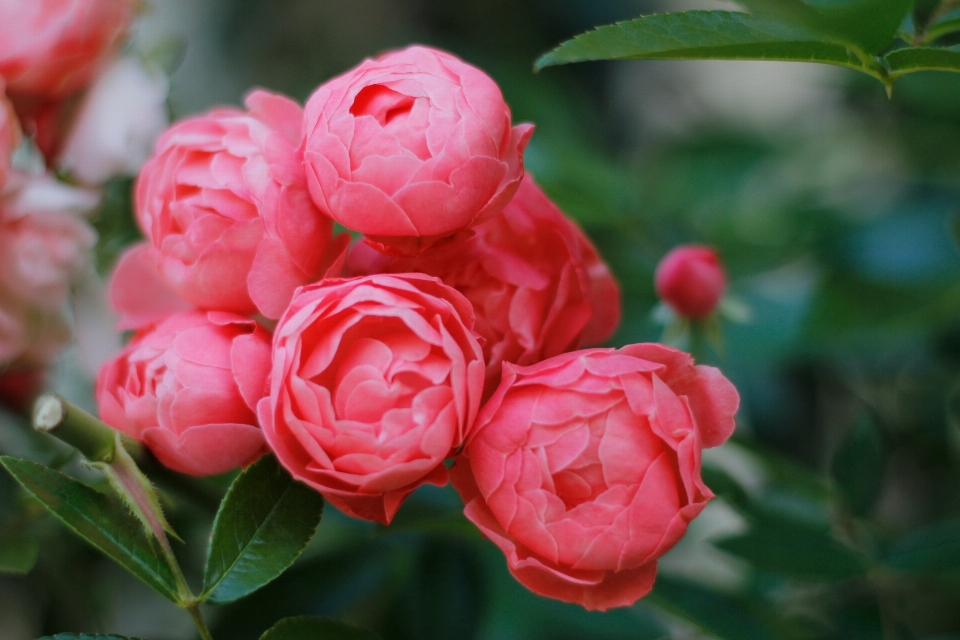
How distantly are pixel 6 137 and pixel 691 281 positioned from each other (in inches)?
15.6

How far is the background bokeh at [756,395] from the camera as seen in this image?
51cm

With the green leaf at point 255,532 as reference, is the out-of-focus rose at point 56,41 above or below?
above

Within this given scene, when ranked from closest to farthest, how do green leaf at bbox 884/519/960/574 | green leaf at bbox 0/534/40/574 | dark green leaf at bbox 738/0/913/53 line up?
dark green leaf at bbox 738/0/913/53 → green leaf at bbox 0/534/40/574 → green leaf at bbox 884/519/960/574

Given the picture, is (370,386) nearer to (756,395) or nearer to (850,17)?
(850,17)

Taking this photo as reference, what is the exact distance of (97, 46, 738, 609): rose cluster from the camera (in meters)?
0.30

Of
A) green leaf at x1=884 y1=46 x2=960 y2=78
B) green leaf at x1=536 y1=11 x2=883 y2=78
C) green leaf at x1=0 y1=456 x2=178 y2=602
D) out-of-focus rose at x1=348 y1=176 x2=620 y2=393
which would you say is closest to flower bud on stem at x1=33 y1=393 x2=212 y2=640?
green leaf at x1=0 y1=456 x2=178 y2=602

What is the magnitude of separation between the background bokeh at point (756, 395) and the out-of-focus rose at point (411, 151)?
0.17m

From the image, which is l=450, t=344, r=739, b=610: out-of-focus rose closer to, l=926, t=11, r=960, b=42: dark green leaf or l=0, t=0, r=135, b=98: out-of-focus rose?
l=926, t=11, r=960, b=42: dark green leaf

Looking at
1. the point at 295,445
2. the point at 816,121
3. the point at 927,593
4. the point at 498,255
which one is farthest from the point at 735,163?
the point at 295,445

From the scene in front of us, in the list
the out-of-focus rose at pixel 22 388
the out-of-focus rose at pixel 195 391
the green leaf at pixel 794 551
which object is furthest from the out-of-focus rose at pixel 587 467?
the out-of-focus rose at pixel 22 388

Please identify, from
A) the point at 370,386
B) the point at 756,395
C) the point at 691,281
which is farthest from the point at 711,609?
the point at 756,395

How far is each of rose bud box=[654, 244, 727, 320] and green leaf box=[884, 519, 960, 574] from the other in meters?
0.20

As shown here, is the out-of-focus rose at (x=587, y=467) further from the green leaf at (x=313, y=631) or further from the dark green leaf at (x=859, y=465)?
the dark green leaf at (x=859, y=465)

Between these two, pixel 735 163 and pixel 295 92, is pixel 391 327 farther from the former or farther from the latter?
pixel 295 92
